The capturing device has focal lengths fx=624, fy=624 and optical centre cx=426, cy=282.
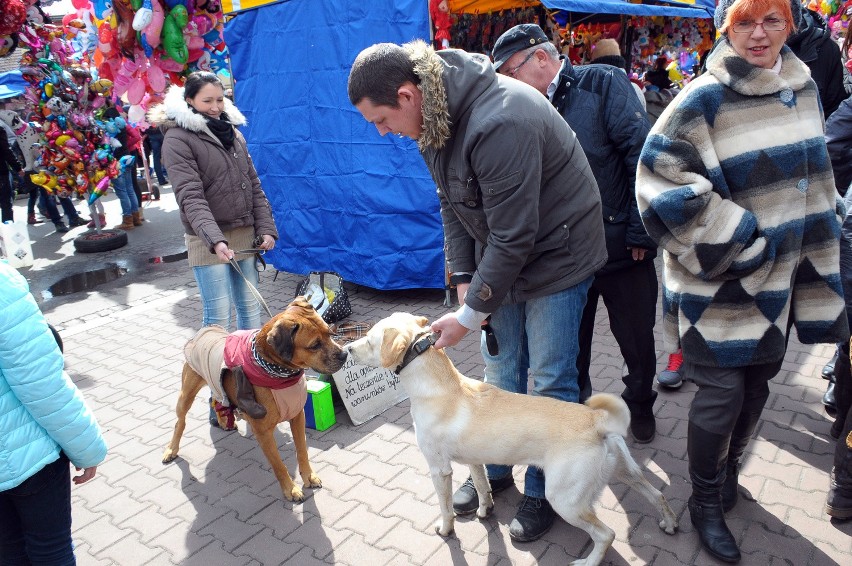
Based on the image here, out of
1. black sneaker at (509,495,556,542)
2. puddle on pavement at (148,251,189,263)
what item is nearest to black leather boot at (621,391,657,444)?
black sneaker at (509,495,556,542)

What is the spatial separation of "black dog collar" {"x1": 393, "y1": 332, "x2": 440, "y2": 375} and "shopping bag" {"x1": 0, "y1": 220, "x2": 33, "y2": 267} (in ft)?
19.7

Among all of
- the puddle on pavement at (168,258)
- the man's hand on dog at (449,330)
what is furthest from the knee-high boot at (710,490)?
the puddle on pavement at (168,258)

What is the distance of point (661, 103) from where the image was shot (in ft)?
20.8

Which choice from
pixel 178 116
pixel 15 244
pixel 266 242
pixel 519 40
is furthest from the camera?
pixel 15 244

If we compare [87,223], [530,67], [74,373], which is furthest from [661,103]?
[87,223]

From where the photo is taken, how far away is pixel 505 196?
220 cm

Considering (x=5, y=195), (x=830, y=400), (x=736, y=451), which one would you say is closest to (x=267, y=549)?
(x=736, y=451)

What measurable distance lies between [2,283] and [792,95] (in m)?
2.65

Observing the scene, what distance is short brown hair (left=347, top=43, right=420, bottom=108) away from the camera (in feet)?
6.99

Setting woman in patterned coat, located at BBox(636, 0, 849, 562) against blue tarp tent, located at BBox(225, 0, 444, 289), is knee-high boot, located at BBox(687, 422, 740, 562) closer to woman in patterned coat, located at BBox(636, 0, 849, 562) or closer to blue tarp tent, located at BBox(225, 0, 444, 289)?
woman in patterned coat, located at BBox(636, 0, 849, 562)

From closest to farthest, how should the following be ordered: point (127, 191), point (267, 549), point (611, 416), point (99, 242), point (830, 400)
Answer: point (611, 416)
point (267, 549)
point (830, 400)
point (99, 242)
point (127, 191)

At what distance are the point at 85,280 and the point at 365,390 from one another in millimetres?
5750

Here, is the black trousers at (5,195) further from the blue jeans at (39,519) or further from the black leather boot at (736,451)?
the black leather boot at (736,451)

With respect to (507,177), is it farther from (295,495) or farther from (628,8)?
(628,8)
